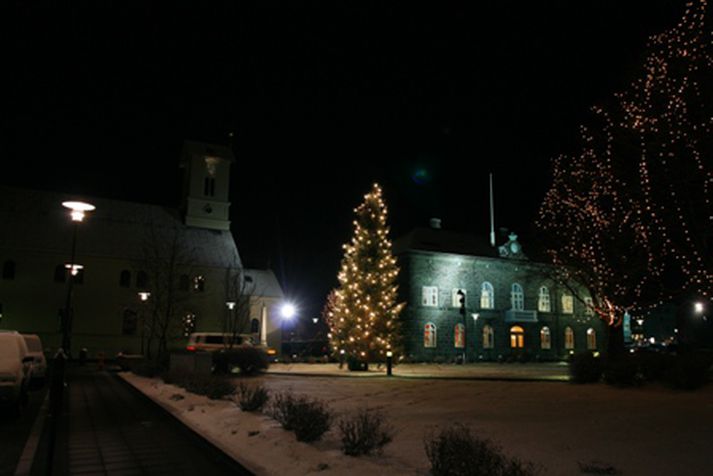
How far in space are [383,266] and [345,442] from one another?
2613cm

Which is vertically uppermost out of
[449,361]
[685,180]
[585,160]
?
[585,160]

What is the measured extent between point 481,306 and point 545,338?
831cm

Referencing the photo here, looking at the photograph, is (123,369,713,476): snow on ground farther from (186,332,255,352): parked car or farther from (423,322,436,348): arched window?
(423,322,436,348): arched window

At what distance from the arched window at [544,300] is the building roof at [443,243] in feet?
21.0

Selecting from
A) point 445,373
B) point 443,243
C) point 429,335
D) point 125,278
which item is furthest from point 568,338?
point 125,278

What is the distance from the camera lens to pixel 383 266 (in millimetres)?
34000

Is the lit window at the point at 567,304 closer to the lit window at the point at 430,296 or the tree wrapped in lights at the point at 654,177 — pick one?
the lit window at the point at 430,296

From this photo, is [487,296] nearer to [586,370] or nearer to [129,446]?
[586,370]

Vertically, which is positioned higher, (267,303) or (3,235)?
(3,235)

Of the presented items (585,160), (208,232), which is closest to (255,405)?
(585,160)

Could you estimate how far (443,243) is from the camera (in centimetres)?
4888

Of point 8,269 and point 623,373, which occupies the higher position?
point 8,269

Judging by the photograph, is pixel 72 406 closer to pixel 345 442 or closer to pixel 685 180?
pixel 345 442

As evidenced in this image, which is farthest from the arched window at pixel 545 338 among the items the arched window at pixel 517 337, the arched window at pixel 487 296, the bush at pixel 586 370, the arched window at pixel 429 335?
the bush at pixel 586 370
